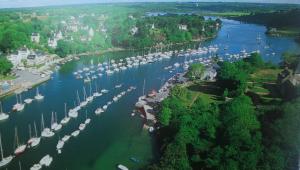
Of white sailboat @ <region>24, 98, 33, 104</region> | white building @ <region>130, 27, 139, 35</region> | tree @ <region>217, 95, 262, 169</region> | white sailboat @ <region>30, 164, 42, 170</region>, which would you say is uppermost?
white building @ <region>130, 27, 139, 35</region>

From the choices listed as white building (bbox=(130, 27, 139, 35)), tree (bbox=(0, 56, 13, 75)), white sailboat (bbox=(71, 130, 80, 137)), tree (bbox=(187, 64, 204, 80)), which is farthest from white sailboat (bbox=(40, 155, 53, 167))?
white building (bbox=(130, 27, 139, 35))

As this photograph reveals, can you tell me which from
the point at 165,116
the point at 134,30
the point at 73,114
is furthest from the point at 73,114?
the point at 134,30

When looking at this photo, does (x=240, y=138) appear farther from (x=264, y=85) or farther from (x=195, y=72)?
(x=195, y=72)

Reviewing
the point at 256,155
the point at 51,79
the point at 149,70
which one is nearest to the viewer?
the point at 256,155

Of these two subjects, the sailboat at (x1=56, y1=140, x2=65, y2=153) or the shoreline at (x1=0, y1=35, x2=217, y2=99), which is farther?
the shoreline at (x1=0, y1=35, x2=217, y2=99)

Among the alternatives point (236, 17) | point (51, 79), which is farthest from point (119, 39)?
point (236, 17)

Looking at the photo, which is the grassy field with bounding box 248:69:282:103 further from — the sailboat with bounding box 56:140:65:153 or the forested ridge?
the sailboat with bounding box 56:140:65:153

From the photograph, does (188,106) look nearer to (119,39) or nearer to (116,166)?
(116,166)

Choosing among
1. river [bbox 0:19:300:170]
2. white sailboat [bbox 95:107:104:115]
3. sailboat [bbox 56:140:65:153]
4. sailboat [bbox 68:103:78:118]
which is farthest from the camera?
white sailboat [bbox 95:107:104:115]

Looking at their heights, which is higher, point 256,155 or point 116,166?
point 256,155
